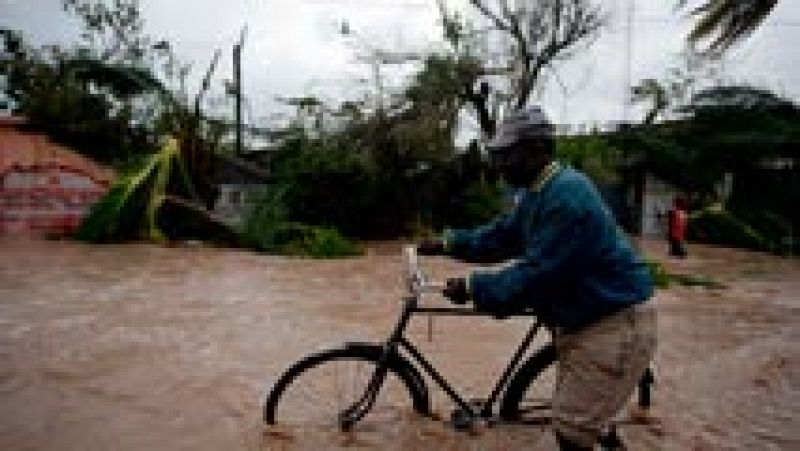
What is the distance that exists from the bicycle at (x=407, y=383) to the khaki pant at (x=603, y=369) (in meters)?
0.91

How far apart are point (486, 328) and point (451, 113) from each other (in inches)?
462

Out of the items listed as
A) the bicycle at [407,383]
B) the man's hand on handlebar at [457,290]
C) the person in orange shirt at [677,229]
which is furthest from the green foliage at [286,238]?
the man's hand on handlebar at [457,290]

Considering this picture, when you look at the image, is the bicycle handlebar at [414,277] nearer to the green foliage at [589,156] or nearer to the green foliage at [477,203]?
the green foliage at [589,156]

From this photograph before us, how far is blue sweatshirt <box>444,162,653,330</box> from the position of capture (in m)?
3.44

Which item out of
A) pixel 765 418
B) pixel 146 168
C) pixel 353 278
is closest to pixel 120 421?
pixel 765 418

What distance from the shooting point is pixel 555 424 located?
3.75m

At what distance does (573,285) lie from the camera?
358 cm

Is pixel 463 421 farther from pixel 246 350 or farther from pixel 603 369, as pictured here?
pixel 246 350

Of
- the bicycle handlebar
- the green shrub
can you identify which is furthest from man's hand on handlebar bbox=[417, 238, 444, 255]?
the green shrub

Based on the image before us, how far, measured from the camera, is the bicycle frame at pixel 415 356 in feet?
15.0

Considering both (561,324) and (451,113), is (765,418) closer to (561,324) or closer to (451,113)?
(561,324)

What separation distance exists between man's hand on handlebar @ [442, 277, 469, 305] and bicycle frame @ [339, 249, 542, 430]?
1.21ft

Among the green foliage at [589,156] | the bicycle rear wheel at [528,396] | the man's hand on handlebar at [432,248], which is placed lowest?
the bicycle rear wheel at [528,396]

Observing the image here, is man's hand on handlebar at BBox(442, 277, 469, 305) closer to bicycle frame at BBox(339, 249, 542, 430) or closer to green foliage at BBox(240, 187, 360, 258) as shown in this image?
bicycle frame at BBox(339, 249, 542, 430)
